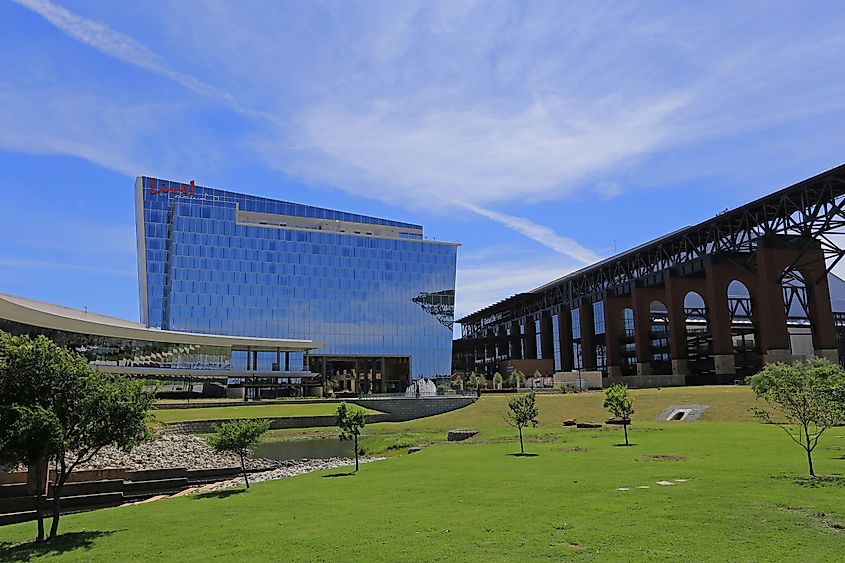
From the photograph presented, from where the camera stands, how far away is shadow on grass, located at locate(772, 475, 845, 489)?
18.2 m

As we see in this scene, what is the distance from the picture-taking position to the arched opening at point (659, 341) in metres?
93.2

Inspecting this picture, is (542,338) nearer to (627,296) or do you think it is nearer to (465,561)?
(627,296)

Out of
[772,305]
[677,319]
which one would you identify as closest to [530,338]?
[677,319]

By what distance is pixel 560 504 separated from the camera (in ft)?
57.2

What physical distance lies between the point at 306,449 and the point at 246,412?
16.4 m

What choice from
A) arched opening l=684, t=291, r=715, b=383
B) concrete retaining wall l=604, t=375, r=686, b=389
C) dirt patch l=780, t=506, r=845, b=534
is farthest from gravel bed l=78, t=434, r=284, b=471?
arched opening l=684, t=291, r=715, b=383

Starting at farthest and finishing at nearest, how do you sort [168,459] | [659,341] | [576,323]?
[576,323], [659,341], [168,459]

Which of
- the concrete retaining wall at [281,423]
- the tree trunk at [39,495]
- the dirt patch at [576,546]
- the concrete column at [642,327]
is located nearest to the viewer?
the dirt patch at [576,546]

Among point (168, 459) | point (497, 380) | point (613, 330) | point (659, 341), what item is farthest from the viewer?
point (613, 330)

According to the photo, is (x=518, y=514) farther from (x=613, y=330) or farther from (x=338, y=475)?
(x=613, y=330)

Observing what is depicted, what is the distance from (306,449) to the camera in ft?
158

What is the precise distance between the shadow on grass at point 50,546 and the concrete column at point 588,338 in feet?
321

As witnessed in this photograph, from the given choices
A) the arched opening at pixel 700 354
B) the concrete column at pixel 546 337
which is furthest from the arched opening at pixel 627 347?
the concrete column at pixel 546 337

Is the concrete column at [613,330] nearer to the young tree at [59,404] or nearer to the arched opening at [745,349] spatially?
the arched opening at [745,349]
